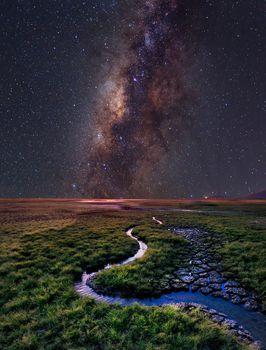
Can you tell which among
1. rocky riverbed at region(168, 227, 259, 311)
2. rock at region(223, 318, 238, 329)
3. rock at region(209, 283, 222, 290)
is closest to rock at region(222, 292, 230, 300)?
rocky riverbed at region(168, 227, 259, 311)

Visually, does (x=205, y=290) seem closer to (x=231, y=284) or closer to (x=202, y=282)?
(x=202, y=282)

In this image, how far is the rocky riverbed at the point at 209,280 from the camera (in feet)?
38.7

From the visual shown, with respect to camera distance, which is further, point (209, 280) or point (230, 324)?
point (209, 280)

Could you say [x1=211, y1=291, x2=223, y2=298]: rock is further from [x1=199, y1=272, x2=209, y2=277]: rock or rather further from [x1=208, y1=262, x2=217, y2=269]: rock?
[x1=208, y1=262, x2=217, y2=269]: rock

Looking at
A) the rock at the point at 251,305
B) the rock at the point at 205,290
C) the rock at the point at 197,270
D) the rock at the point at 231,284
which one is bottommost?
the rock at the point at 251,305

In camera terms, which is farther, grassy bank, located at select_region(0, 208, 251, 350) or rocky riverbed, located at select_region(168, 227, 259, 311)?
rocky riverbed, located at select_region(168, 227, 259, 311)

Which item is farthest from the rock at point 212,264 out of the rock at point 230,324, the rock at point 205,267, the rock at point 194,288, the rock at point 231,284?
the rock at point 230,324

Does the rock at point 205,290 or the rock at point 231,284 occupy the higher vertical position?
the rock at point 231,284

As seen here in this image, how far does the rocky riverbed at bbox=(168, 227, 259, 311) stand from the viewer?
38.7 ft

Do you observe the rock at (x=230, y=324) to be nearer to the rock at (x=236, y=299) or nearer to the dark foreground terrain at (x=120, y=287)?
the dark foreground terrain at (x=120, y=287)

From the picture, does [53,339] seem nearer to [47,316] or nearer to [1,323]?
[47,316]

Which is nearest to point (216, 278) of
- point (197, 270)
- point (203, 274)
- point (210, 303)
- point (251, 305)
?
point (203, 274)

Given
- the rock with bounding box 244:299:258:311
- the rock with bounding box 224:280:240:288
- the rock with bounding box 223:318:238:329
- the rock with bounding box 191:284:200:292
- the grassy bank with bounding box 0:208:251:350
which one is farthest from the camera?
the rock with bounding box 224:280:240:288

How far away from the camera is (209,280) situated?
45.0 feet
